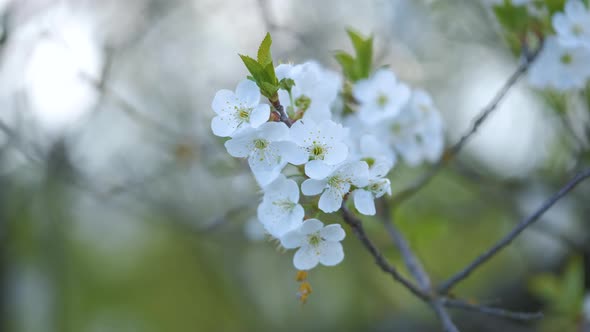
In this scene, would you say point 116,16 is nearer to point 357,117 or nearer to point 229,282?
point 357,117

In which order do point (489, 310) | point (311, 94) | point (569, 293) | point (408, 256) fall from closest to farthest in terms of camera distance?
1. point (489, 310)
2. point (311, 94)
3. point (408, 256)
4. point (569, 293)

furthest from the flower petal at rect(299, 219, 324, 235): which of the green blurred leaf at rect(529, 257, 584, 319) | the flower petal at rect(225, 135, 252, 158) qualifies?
the green blurred leaf at rect(529, 257, 584, 319)

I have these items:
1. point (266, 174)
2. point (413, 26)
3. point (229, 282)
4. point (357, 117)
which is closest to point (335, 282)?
point (229, 282)

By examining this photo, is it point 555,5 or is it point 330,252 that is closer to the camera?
point 330,252

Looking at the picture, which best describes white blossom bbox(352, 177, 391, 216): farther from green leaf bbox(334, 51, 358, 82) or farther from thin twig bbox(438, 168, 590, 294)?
green leaf bbox(334, 51, 358, 82)

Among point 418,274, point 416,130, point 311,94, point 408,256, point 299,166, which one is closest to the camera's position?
point 299,166

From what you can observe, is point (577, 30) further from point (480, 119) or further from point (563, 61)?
point (480, 119)

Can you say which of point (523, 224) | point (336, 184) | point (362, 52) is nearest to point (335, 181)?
point (336, 184)

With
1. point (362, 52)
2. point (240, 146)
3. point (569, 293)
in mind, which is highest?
point (362, 52)
